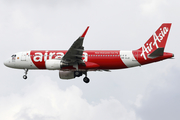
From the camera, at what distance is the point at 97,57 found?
54.0 meters

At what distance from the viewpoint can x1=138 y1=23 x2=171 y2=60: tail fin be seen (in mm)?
Answer: 53750

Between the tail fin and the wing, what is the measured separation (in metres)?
9.30

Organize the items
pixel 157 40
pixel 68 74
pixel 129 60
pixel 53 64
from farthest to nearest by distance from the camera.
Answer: pixel 68 74, pixel 157 40, pixel 129 60, pixel 53 64

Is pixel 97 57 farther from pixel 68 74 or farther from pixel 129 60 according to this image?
pixel 68 74

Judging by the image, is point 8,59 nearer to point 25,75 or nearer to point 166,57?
point 25,75

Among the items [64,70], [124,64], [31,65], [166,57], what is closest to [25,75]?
[31,65]

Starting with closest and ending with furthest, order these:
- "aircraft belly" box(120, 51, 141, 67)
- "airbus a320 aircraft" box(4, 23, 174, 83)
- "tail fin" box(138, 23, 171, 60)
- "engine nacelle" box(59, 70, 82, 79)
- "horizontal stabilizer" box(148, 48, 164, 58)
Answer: "horizontal stabilizer" box(148, 48, 164, 58) → "airbus a320 aircraft" box(4, 23, 174, 83) → "aircraft belly" box(120, 51, 141, 67) → "tail fin" box(138, 23, 171, 60) → "engine nacelle" box(59, 70, 82, 79)

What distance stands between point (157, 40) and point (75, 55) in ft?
40.4

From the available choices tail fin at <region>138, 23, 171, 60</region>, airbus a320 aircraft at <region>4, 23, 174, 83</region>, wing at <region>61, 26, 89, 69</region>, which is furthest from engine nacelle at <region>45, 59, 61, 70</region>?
tail fin at <region>138, 23, 171, 60</region>

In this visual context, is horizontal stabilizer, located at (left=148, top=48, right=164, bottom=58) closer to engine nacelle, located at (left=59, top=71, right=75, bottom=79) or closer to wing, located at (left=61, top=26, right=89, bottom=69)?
wing, located at (left=61, top=26, right=89, bottom=69)

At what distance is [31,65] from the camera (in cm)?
5634

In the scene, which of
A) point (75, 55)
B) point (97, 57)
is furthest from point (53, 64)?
point (97, 57)

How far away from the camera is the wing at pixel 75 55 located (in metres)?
49.1

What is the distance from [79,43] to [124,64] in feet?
26.8
